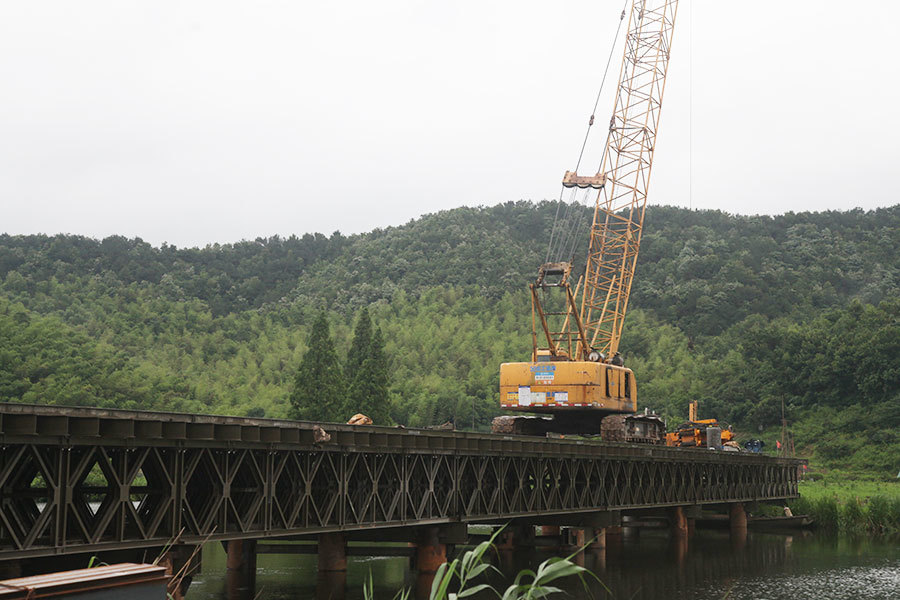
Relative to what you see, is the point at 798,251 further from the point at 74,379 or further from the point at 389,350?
the point at 74,379

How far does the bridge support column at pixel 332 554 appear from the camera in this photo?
109 ft

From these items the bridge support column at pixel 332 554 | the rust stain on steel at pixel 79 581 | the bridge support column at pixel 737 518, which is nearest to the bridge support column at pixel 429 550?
the bridge support column at pixel 332 554

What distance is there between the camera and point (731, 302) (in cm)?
16138

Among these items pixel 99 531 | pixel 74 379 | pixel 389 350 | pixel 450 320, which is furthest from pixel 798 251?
pixel 99 531

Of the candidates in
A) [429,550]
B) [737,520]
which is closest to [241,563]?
[429,550]

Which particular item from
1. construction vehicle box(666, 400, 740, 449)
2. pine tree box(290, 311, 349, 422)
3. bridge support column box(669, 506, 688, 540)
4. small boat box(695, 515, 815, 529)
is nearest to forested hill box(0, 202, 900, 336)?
pine tree box(290, 311, 349, 422)

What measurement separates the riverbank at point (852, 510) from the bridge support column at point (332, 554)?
36074 mm

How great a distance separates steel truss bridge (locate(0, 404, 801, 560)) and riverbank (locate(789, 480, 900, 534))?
22487 millimetres

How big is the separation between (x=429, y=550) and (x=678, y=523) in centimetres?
2533

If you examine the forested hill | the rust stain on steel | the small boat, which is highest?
the forested hill

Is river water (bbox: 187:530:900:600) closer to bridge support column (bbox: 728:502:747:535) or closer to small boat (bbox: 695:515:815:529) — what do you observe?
bridge support column (bbox: 728:502:747:535)

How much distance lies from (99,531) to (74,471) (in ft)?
4.10

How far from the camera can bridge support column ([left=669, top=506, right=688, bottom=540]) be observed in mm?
52906

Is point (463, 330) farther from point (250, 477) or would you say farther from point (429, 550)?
point (250, 477)
